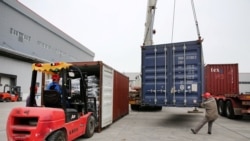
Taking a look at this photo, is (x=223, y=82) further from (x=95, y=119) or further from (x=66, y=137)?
(x=66, y=137)

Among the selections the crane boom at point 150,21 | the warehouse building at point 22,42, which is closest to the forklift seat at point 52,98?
the crane boom at point 150,21

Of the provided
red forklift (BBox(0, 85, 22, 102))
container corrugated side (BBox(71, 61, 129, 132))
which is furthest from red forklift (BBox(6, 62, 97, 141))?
red forklift (BBox(0, 85, 22, 102))

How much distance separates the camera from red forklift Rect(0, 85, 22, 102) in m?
28.6

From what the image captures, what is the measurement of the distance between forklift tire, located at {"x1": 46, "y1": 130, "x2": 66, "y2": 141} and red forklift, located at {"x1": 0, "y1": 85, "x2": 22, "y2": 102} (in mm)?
24348

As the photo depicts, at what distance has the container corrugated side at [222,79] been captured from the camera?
18.0 meters

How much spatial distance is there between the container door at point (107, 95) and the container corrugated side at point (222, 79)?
8.72 metres

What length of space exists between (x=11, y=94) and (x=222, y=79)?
22084 millimetres

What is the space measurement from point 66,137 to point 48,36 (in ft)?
114

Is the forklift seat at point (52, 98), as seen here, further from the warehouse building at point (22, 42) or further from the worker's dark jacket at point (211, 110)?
the warehouse building at point (22, 42)

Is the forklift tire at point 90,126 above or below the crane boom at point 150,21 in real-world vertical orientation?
below

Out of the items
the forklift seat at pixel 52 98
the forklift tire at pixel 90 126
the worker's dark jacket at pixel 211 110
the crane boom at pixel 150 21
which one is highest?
the crane boom at pixel 150 21

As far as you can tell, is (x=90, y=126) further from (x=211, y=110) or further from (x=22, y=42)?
(x=22, y=42)

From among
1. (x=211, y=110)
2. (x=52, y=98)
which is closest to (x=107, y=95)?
(x=211, y=110)

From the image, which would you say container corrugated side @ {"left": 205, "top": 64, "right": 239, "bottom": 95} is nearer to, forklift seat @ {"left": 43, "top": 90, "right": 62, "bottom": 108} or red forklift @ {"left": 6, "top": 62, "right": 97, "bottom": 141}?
red forklift @ {"left": 6, "top": 62, "right": 97, "bottom": 141}
